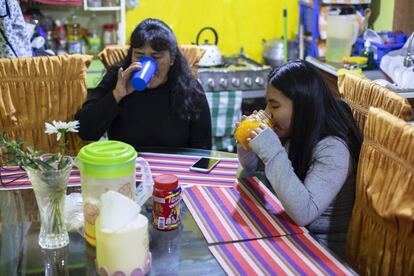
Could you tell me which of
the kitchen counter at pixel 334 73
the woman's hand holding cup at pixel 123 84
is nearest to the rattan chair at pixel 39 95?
the woman's hand holding cup at pixel 123 84

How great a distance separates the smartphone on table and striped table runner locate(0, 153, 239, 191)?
0.02 meters

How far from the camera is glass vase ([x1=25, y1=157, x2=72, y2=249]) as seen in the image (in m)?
1.22

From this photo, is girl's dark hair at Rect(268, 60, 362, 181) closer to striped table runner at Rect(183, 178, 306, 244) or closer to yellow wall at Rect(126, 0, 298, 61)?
striped table runner at Rect(183, 178, 306, 244)

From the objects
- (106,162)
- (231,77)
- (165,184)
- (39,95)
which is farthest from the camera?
(231,77)

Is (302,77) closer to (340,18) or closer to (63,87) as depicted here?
(63,87)

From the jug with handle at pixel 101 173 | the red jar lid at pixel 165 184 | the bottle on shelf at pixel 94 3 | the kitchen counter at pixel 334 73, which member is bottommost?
the red jar lid at pixel 165 184

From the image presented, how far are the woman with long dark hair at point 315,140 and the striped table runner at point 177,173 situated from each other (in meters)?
0.17

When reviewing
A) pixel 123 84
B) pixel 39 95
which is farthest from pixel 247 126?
pixel 39 95

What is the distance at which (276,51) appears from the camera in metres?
3.91

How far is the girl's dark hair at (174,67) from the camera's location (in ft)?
7.16

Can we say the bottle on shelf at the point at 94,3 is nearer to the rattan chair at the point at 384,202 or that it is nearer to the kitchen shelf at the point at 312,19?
the kitchen shelf at the point at 312,19

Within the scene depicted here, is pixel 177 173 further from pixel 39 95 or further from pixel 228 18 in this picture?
pixel 228 18

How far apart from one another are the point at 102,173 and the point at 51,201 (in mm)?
146

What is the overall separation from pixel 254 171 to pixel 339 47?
2116 mm
